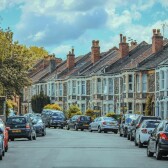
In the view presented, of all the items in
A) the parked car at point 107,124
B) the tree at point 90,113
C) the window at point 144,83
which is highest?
the window at point 144,83

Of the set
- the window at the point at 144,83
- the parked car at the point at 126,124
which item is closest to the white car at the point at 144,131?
the parked car at the point at 126,124

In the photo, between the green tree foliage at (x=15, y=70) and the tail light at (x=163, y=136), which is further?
the green tree foliage at (x=15, y=70)

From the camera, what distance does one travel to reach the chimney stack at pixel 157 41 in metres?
72.3

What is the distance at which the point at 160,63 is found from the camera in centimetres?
6594

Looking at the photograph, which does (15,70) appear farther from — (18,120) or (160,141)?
(160,141)

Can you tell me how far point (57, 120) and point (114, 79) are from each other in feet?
34.2

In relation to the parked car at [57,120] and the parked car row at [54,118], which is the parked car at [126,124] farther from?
the parked car row at [54,118]

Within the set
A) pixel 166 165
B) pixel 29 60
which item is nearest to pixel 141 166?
pixel 166 165

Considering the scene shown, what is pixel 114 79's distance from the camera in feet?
262

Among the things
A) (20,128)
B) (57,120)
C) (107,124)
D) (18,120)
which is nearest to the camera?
(20,128)

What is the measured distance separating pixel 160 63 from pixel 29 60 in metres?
13.6

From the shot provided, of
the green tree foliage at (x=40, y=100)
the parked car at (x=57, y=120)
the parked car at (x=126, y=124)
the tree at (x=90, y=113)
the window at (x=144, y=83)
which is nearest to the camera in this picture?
the parked car at (x=126, y=124)

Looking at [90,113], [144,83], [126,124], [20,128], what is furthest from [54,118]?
[20,128]

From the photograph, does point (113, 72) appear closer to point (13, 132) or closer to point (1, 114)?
point (1, 114)
